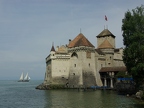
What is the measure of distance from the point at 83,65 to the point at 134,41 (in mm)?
21451

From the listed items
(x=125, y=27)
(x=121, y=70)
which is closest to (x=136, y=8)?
(x=125, y=27)

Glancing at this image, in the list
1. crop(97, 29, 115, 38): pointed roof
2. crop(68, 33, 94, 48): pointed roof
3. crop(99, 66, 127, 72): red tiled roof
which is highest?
crop(97, 29, 115, 38): pointed roof

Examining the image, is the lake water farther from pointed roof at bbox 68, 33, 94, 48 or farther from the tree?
pointed roof at bbox 68, 33, 94, 48

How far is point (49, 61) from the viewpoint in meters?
59.1

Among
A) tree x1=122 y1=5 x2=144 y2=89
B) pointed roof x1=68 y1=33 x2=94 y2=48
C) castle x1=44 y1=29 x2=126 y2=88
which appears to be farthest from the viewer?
pointed roof x1=68 y1=33 x2=94 y2=48

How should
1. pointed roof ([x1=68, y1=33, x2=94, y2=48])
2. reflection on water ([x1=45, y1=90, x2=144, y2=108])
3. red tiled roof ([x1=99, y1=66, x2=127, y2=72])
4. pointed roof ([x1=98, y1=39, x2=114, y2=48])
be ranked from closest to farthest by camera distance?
reflection on water ([x1=45, y1=90, x2=144, y2=108]) → red tiled roof ([x1=99, y1=66, x2=127, y2=72]) → pointed roof ([x1=68, y1=33, x2=94, y2=48]) → pointed roof ([x1=98, y1=39, x2=114, y2=48])

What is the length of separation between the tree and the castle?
57.2 feet

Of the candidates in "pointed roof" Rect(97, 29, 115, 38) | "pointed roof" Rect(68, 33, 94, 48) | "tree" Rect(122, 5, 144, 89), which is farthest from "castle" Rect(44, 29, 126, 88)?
"tree" Rect(122, 5, 144, 89)

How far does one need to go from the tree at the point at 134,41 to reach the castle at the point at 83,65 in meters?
17.4

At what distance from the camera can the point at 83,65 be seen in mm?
52500

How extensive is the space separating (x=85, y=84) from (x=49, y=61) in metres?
12.3

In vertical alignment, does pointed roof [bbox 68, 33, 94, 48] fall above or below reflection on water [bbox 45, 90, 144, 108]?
above

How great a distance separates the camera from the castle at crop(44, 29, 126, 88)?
172 feet

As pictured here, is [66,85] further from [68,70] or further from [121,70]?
[121,70]
